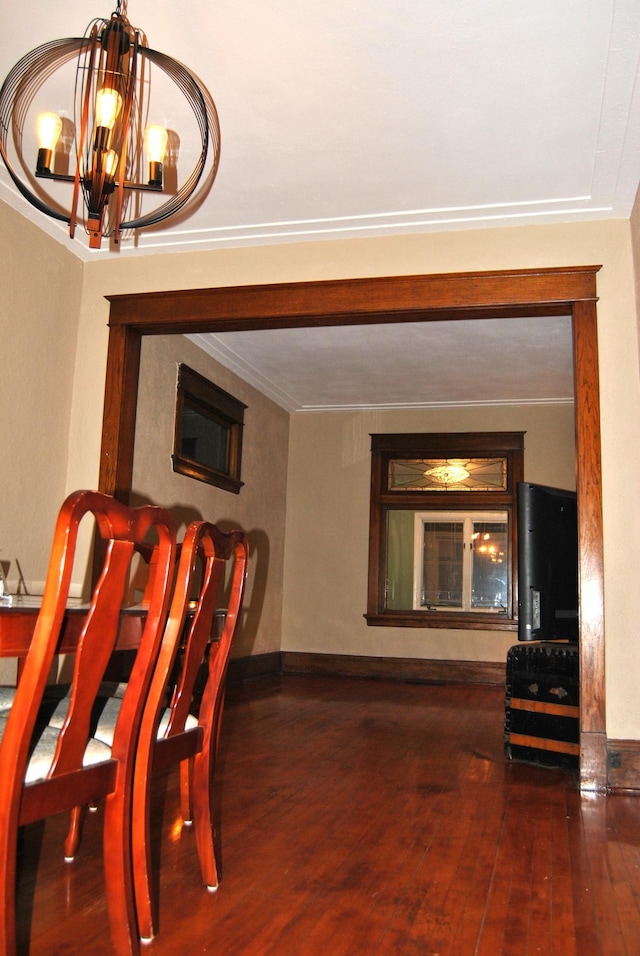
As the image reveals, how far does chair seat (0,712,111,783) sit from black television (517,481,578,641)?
2.65 metres

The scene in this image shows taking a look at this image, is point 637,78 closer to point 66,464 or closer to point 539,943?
point 539,943

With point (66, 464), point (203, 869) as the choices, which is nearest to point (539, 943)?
point (203, 869)

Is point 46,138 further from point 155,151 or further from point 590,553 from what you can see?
point 590,553

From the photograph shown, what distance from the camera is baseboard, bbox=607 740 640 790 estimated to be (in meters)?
3.43

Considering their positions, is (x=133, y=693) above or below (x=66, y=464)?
below

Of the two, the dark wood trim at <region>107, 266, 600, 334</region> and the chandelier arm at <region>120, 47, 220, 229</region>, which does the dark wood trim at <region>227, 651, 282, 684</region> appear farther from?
the chandelier arm at <region>120, 47, 220, 229</region>

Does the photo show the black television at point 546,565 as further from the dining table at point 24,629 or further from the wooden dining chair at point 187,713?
the dining table at point 24,629

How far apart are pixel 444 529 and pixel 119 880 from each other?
6.39m

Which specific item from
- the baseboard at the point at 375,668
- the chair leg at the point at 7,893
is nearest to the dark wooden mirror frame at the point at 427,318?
the chair leg at the point at 7,893

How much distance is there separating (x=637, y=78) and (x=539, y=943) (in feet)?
9.56

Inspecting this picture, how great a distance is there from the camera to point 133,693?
69.1 inches

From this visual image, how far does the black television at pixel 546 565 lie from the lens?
3936mm

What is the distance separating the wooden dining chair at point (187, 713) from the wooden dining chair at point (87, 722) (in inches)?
2.0

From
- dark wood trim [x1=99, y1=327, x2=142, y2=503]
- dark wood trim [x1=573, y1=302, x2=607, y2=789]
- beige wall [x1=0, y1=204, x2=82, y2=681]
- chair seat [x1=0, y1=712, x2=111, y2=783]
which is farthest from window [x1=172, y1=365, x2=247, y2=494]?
chair seat [x1=0, y1=712, x2=111, y2=783]
